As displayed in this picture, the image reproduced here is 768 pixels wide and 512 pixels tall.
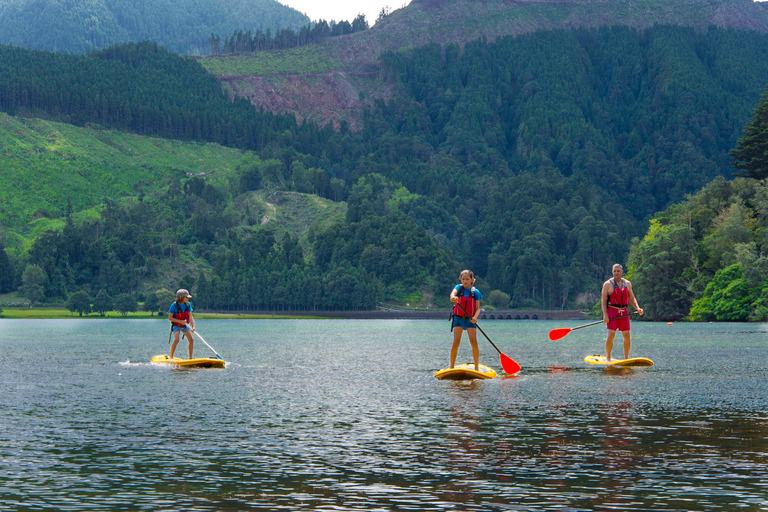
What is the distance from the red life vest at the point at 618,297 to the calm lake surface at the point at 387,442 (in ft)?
10.3

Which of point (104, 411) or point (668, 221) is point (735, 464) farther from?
point (668, 221)

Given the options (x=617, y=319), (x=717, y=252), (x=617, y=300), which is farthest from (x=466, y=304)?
(x=717, y=252)

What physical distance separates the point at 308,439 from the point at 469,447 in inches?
158

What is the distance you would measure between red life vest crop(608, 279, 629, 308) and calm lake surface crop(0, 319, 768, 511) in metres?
3.15

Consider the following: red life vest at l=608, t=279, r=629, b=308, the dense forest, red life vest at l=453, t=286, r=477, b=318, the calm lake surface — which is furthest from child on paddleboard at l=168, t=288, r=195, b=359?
the dense forest

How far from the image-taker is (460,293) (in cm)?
3503

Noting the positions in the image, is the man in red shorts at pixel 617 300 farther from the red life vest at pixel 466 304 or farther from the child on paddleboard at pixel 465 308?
the red life vest at pixel 466 304

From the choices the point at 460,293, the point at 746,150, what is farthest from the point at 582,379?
the point at 746,150

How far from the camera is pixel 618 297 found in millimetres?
41750

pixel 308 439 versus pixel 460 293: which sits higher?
pixel 460 293

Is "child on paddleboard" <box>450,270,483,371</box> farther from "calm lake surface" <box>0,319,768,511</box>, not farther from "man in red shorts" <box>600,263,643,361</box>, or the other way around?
"man in red shorts" <box>600,263,643,361</box>

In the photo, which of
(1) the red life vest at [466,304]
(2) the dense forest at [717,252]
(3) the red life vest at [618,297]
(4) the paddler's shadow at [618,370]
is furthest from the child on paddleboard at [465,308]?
(2) the dense forest at [717,252]

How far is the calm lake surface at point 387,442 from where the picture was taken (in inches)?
654

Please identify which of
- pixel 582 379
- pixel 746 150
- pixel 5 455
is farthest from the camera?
pixel 746 150
